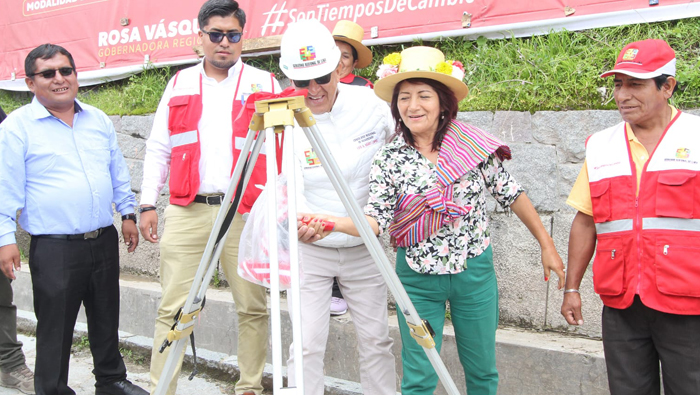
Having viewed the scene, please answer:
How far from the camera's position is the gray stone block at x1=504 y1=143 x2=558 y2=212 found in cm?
379

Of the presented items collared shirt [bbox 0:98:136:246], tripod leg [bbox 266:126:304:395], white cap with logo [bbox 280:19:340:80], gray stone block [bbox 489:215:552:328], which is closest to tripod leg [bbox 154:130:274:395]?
tripod leg [bbox 266:126:304:395]

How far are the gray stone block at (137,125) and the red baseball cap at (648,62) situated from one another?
443cm

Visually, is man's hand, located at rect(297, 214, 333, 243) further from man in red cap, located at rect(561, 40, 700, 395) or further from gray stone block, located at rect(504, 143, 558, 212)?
gray stone block, located at rect(504, 143, 558, 212)

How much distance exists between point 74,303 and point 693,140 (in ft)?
10.4

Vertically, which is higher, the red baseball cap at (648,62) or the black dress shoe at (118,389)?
the red baseball cap at (648,62)

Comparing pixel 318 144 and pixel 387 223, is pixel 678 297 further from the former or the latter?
pixel 318 144

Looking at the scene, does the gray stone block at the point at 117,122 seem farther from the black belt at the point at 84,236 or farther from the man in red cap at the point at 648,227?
the man in red cap at the point at 648,227

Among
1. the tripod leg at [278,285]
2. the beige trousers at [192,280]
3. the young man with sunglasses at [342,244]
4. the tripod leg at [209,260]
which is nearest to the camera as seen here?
the tripod leg at [278,285]

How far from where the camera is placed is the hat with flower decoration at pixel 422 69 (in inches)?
101

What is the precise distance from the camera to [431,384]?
8.61 ft


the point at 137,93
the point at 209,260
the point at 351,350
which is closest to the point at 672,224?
the point at 209,260

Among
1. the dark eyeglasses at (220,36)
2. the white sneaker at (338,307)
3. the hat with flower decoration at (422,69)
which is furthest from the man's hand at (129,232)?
the hat with flower decoration at (422,69)

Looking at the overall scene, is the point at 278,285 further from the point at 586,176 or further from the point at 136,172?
the point at 136,172

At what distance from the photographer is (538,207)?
12.5ft
